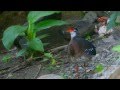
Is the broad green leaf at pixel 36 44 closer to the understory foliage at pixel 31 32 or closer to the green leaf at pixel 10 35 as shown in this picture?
the understory foliage at pixel 31 32

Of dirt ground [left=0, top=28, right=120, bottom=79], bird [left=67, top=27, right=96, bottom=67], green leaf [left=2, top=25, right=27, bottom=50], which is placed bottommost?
dirt ground [left=0, top=28, right=120, bottom=79]

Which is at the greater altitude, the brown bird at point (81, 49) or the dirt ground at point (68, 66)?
the brown bird at point (81, 49)

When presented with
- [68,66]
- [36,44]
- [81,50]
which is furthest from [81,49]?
[36,44]

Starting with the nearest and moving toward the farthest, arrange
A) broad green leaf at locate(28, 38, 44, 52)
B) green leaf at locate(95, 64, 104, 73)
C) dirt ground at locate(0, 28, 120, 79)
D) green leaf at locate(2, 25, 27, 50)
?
green leaf at locate(95, 64, 104, 73) → dirt ground at locate(0, 28, 120, 79) → green leaf at locate(2, 25, 27, 50) → broad green leaf at locate(28, 38, 44, 52)

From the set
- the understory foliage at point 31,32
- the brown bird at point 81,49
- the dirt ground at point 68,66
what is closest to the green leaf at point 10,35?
the understory foliage at point 31,32

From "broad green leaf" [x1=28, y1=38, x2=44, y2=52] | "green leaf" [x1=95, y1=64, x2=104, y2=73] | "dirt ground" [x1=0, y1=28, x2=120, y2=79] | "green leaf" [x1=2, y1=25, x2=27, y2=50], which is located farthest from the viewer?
"broad green leaf" [x1=28, y1=38, x2=44, y2=52]

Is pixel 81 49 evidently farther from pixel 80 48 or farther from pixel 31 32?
pixel 31 32

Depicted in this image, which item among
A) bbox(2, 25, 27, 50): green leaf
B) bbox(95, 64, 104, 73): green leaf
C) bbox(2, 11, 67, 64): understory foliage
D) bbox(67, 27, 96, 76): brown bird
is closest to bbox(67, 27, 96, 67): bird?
bbox(67, 27, 96, 76): brown bird

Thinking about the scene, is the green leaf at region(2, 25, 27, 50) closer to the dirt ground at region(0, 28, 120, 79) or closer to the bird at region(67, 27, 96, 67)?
the dirt ground at region(0, 28, 120, 79)

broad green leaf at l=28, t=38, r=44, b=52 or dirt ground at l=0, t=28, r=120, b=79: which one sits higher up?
broad green leaf at l=28, t=38, r=44, b=52

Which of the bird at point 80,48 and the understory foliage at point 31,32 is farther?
the understory foliage at point 31,32
